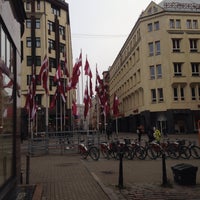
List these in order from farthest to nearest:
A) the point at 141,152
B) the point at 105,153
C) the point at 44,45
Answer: the point at 44,45 < the point at 105,153 < the point at 141,152

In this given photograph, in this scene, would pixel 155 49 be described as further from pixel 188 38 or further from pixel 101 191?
pixel 101 191

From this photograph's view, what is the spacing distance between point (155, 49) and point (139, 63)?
12.5 ft

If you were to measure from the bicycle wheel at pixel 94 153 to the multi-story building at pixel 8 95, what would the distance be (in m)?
9.76

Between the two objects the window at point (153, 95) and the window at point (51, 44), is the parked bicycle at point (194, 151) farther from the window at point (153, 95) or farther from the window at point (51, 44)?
the window at point (51, 44)

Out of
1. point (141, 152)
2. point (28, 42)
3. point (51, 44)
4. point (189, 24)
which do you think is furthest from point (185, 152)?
point (51, 44)

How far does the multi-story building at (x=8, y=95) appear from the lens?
6.09 metres

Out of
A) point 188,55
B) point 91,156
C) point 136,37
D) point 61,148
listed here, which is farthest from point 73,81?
point 136,37

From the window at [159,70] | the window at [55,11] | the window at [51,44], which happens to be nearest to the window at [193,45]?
the window at [159,70]

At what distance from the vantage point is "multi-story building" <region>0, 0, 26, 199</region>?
6.09m

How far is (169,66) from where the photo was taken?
47531 millimetres

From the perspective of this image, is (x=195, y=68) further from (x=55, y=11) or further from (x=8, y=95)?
(x=8, y=95)

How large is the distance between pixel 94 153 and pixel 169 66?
107 feet

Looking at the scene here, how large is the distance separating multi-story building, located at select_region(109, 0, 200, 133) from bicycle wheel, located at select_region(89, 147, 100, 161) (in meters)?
29.2

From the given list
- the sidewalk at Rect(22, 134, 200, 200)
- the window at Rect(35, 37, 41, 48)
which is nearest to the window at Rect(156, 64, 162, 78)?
the window at Rect(35, 37, 41, 48)
